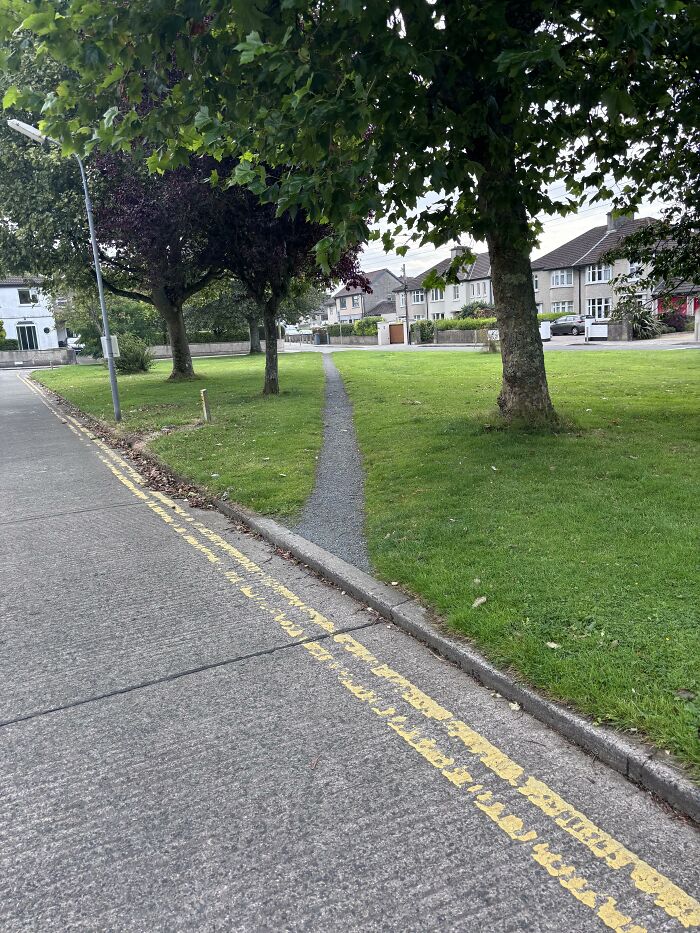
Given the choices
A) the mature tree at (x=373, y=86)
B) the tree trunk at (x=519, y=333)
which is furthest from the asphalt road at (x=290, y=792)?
the tree trunk at (x=519, y=333)

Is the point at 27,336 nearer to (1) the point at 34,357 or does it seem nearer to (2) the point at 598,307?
(1) the point at 34,357

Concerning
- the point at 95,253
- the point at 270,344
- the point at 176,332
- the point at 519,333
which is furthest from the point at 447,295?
the point at 519,333

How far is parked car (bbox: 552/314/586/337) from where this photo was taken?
173 feet

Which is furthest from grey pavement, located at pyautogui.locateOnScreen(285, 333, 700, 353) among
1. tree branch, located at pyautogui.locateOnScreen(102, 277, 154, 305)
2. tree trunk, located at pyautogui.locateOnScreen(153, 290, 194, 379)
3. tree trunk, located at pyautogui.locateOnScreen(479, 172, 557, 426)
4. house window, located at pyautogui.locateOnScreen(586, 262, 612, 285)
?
tree trunk, located at pyautogui.locateOnScreen(479, 172, 557, 426)

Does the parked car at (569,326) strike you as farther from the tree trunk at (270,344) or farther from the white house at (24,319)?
the white house at (24,319)

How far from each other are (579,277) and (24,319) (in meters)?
55.6

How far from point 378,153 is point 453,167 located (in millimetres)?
1106

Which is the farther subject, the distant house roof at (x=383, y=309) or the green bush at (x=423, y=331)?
the distant house roof at (x=383, y=309)

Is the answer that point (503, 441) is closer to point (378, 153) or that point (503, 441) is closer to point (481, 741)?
point (378, 153)

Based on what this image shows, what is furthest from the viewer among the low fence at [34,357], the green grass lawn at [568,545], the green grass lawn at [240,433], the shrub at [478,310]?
the shrub at [478,310]

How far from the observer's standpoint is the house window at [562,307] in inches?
2454

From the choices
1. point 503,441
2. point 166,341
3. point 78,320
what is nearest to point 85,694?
point 503,441

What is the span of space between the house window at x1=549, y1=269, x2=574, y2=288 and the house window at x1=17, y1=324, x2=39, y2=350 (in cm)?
5325

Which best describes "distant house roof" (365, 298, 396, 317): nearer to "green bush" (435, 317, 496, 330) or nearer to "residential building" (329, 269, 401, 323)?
"residential building" (329, 269, 401, 323)
